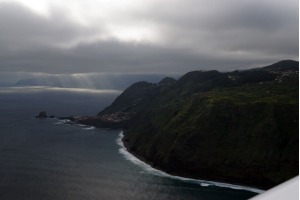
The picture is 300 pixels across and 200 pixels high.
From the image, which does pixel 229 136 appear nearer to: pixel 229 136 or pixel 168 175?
pixel 229 136

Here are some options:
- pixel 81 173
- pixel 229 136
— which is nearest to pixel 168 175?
pixel 229 136

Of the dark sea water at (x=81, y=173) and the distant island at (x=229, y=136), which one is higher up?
the distant island at (x=229, y=136)

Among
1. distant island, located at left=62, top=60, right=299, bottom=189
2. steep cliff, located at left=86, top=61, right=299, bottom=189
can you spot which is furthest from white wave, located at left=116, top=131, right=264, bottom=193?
steep cliff, located at left=86, top=61, right=299, bottom=189

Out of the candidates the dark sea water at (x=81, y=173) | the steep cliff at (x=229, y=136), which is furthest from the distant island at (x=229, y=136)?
the dark sea water at (x=81, y=173)

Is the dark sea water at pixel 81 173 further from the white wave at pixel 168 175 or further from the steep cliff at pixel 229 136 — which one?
the steep cliff at pixel 229 136

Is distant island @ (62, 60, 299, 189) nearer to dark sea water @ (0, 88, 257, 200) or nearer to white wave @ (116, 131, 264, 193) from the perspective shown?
white wave @ (116, 131, 264, 193)

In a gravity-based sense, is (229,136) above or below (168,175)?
above

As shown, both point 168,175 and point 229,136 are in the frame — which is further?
point 229,136

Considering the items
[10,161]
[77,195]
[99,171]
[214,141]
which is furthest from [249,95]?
[10,161]

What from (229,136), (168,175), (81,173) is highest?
(229,136)
